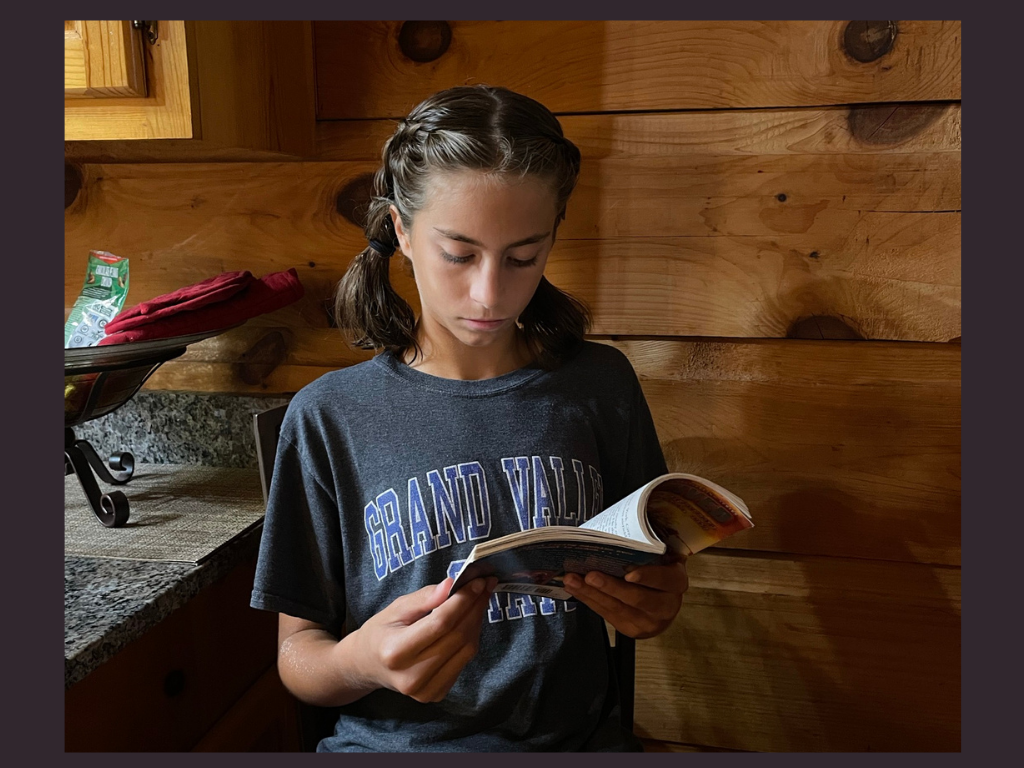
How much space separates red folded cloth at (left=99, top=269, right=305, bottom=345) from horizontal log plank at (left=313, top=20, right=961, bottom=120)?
11.0 inches

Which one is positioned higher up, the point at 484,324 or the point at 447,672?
the point at 484,324

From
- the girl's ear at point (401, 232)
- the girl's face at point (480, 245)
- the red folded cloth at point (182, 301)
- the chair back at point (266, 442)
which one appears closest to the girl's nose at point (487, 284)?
the girl's face at point (480, 245)

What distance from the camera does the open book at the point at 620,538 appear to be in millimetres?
682

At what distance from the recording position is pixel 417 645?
2.54ft

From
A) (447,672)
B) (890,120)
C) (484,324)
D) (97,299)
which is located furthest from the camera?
(97,299)

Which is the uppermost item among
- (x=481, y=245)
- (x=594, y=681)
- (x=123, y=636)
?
(x=481, y=245)

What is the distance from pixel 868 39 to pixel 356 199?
0.78m

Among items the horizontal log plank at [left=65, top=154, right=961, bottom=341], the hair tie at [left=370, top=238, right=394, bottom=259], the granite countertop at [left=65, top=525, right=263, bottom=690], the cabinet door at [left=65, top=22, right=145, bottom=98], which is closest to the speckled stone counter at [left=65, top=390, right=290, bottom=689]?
the granite countertop at [left=65, top=525, right=263, bottom=690]

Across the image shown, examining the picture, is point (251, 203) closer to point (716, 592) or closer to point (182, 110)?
point (182, 110)

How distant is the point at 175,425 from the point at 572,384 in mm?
766

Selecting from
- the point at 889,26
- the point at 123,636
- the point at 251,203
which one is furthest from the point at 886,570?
the point at 251,203

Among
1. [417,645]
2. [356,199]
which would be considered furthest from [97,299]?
[417,645]

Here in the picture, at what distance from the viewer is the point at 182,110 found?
1.02 m

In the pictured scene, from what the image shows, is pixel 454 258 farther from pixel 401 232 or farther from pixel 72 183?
pixel 72 183
